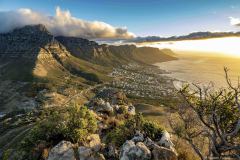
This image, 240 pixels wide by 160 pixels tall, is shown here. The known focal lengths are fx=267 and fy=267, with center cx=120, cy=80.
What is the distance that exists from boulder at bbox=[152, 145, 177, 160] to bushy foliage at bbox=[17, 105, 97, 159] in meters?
11.3

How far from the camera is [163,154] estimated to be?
28594mm

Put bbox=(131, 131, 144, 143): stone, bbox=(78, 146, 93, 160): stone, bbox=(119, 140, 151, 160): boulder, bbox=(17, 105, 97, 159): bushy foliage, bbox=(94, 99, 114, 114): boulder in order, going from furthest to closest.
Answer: bbox=(94, 99, 114, 114): boulder, bbox=(17, 105, 97, 159): bushy foliage, bbox=(131, 131, 144, 143): stone, bbox=(78, 146, 93, 160): stone, bbox=(119, 140, 151, 160): boulder

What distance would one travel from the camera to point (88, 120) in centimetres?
4034

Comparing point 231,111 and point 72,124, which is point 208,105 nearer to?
point 231,111

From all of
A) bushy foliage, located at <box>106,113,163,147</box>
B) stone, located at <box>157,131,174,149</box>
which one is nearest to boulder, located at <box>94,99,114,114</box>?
bushy foliage, located at <box>106,113,163,147</box>

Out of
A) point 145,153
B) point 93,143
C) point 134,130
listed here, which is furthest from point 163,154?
point 93,143

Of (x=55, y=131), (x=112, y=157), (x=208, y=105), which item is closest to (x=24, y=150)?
(x=55, y=131)

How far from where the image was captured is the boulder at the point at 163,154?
2831cm

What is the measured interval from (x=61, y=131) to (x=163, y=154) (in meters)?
15.0

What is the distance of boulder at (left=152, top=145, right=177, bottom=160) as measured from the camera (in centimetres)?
2831

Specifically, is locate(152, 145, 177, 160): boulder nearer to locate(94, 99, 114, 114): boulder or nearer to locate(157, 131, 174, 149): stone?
locate(157, 131, 174, 149): stone

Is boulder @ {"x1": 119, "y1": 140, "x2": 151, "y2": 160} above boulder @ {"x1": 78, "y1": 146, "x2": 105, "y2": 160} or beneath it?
above

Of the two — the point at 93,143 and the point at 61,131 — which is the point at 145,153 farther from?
the point at 61,131

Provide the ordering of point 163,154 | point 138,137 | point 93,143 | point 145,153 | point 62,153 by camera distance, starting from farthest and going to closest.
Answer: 1. point 93,143
2. point 138,137
3. point 62,153
4. point 163,154
5. point 145,153
